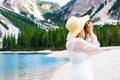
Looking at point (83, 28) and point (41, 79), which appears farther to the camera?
point (41, 79)

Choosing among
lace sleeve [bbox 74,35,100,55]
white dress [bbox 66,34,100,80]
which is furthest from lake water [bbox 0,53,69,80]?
lace sleeve [bbox 74,35,100,55]

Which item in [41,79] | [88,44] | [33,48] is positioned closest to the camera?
[88,44]

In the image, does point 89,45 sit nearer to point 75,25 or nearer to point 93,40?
point 93,40

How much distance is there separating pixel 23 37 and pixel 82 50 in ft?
388

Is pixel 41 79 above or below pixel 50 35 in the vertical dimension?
below

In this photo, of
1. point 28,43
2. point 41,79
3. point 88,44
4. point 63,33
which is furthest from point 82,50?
point 28,43

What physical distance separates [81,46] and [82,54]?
0.16 m

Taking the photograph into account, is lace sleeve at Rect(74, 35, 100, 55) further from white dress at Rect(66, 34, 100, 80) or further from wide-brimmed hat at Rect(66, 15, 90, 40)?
wide-brimmed hat at Rect(66, 15, 90, 40)

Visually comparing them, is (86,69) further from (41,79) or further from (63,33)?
(63,33)

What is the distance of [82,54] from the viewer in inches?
306

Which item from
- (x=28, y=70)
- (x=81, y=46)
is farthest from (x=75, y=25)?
(x=28, y=70)

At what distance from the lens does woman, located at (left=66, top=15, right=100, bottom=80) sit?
7684mm

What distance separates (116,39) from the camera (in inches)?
4154

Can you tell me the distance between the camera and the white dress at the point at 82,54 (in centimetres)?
767
